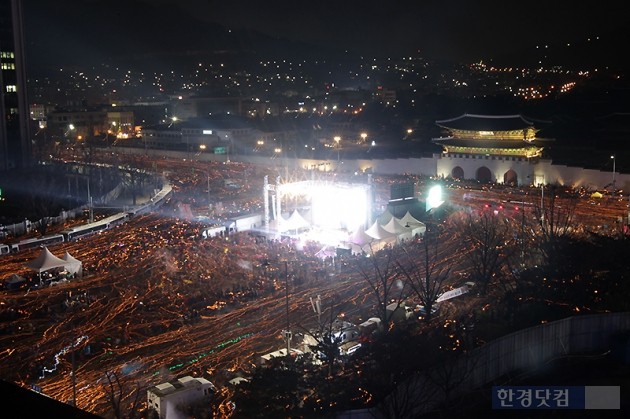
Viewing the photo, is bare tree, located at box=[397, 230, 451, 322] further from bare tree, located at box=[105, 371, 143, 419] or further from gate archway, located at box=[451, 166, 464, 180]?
gate archway, located at box=[451, 166, 464, 180]

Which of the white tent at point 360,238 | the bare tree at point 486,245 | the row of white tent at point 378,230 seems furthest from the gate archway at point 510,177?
the white tent at point 360,238

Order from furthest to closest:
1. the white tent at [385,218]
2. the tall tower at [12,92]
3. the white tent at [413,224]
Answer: the tall tower at [12,92] → the white tent at [385,218] → the white tent at [413,224]

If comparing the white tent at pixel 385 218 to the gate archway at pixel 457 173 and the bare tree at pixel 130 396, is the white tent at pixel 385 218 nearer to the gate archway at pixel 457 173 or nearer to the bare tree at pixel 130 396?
the bare tree at pixel 130 396

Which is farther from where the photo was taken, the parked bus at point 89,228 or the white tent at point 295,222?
the white tent at point 295,222

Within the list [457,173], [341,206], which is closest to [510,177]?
[457,173]

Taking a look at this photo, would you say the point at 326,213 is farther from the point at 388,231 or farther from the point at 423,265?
the point at 423,265

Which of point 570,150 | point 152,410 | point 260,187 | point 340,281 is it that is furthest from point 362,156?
point 152,410

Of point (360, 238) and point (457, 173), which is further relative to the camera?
point (457, 173)

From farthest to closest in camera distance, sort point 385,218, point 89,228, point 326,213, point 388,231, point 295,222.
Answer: point 326,213
point 295,222
point 385,218
point 89,228
point 388,231
